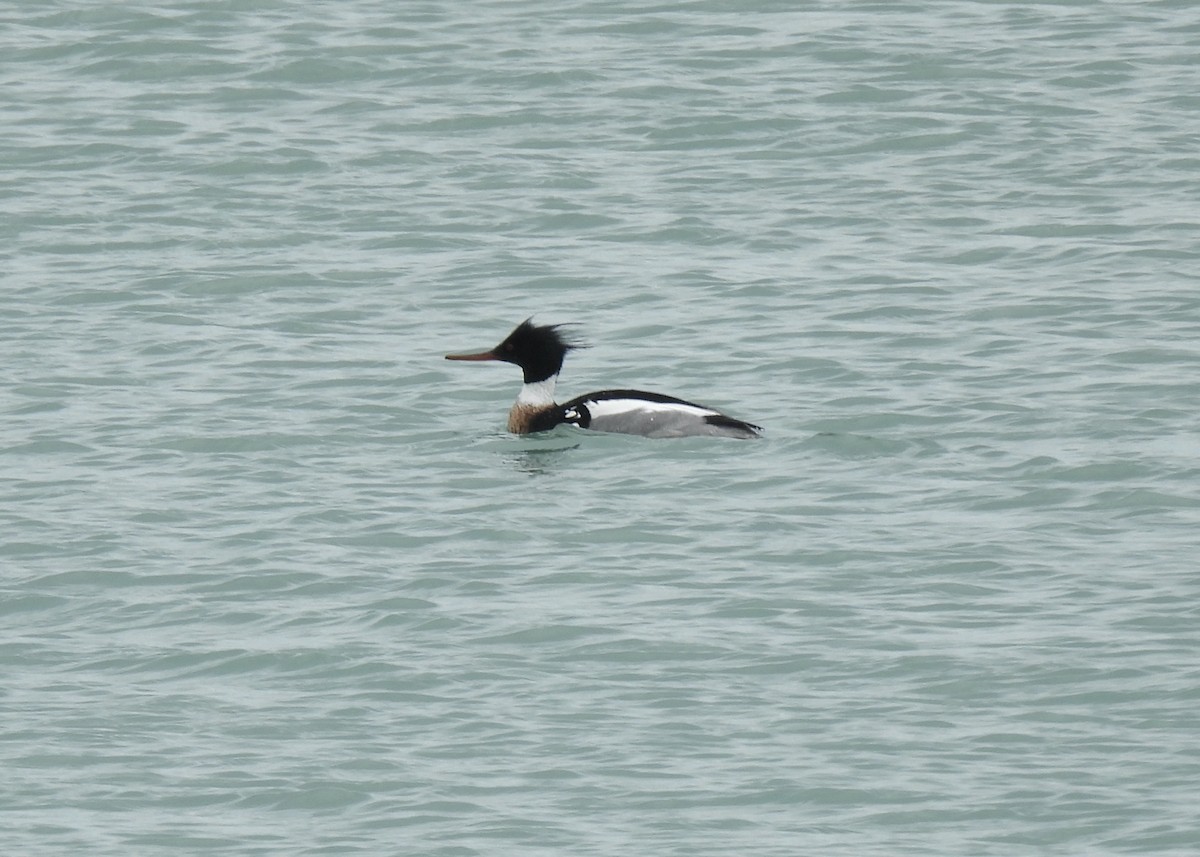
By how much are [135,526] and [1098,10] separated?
51.1ft

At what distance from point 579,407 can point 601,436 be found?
301 mm

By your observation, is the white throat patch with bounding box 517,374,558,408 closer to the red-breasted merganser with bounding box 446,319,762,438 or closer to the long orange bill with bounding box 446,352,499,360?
the red-breasted merganser with bounding box 446,319,762,438

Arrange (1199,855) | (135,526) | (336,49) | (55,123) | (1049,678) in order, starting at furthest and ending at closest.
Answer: (336,49)
(55,123)
(135,526)
(1049,678)
(1199,855)

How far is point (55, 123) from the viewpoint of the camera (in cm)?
2450

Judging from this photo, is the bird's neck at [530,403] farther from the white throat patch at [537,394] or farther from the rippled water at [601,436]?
the rippled water at [601,436]

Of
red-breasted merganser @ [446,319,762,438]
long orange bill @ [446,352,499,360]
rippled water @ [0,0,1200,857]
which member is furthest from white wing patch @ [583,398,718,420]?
long orange bill @ [446,352,499,360]

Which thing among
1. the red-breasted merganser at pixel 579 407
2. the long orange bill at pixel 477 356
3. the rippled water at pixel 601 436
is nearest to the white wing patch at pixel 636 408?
the red-breasted merganser at pixel 579 407

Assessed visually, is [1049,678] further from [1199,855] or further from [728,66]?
[728,66]

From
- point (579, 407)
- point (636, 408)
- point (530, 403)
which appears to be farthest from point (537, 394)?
point (636, 408)

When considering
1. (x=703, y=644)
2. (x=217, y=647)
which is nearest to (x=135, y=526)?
(x=217, y=647)

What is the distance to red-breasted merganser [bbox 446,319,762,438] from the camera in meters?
16.8

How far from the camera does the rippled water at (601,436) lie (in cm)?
1127

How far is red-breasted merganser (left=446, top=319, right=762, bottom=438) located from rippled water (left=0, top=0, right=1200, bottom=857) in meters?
0.22

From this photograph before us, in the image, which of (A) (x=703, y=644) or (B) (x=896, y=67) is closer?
(A) (x=703, y=644)
